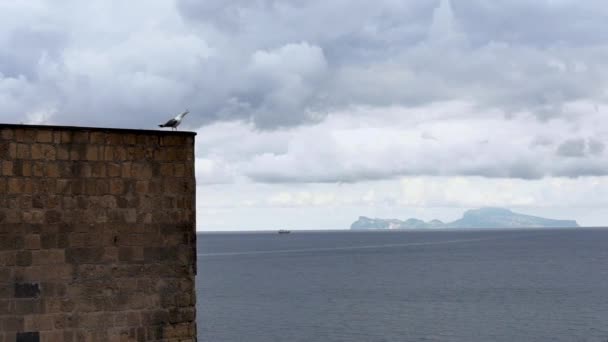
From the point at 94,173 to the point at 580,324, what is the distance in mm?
60265

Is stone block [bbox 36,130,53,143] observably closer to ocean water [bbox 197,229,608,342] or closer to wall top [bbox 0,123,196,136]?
wall top [bbox 0,123,196,136]

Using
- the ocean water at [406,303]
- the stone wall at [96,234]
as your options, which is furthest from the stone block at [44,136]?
the ocean water at [406,303]

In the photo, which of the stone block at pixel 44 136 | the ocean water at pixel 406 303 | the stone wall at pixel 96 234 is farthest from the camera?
the ocean water at pixel 406 303

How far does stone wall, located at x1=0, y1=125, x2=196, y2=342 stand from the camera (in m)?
14.4

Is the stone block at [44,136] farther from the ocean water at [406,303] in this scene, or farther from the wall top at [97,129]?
the ocean water at [406,303]

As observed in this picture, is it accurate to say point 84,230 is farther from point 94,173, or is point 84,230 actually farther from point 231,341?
point 231,341

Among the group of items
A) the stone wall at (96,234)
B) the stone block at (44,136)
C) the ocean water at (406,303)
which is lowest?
the ocean water at (406,303)

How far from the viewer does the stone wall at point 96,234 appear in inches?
566

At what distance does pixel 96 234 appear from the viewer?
14938 mm

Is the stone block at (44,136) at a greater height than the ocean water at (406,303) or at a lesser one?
greater

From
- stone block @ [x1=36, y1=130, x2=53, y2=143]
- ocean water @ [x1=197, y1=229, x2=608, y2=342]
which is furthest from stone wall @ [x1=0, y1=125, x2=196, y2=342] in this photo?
ocean water @ [x1=197, y1=229, x2=608, y2=342]

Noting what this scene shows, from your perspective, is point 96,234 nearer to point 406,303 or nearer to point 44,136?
point 44,136

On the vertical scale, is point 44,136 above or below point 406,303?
above

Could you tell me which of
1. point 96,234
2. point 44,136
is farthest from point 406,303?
point 44,136
